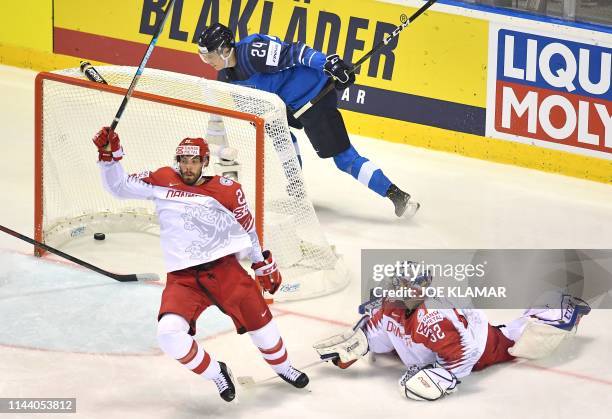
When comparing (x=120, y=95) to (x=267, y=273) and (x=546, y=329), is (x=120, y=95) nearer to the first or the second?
(x=267, y=273)

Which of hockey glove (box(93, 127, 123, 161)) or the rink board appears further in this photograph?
the rink board

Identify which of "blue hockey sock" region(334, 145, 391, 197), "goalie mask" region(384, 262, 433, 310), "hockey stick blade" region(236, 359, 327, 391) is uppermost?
"blue hockey sock" region(334, 145, 391, 197)

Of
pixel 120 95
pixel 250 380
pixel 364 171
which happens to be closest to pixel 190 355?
pixel 250 380

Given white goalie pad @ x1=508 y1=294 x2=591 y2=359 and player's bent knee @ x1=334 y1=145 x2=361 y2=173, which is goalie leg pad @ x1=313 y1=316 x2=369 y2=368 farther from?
player's bent knee @ x1=334 y1=145 x2=361 y2=173

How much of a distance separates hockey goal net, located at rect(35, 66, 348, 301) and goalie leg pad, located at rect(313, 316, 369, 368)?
0.84 meters

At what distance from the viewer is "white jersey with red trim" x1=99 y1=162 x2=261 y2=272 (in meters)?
5.68

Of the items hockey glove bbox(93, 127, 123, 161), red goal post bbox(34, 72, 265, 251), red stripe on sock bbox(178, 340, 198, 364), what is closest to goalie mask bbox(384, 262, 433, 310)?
red stripe on sock bbox(178, 340, 198, 364)

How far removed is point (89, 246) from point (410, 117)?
256cm

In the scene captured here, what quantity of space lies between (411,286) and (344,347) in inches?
17.2

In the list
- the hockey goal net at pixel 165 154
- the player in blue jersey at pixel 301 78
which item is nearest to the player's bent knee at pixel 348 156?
the player in blue jersey at pixel 301 78

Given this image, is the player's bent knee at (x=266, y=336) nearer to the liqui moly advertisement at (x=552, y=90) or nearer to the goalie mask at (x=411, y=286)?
the goalie mask at (x=411, y=286)

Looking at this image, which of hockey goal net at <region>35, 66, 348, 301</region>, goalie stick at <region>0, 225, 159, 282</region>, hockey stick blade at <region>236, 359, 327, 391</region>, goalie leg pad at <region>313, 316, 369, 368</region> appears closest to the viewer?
hockey stick blade at <region>236, 359, 327, 391</region>

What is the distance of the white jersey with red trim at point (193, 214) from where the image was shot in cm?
568

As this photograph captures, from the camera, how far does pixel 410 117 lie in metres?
9.16
